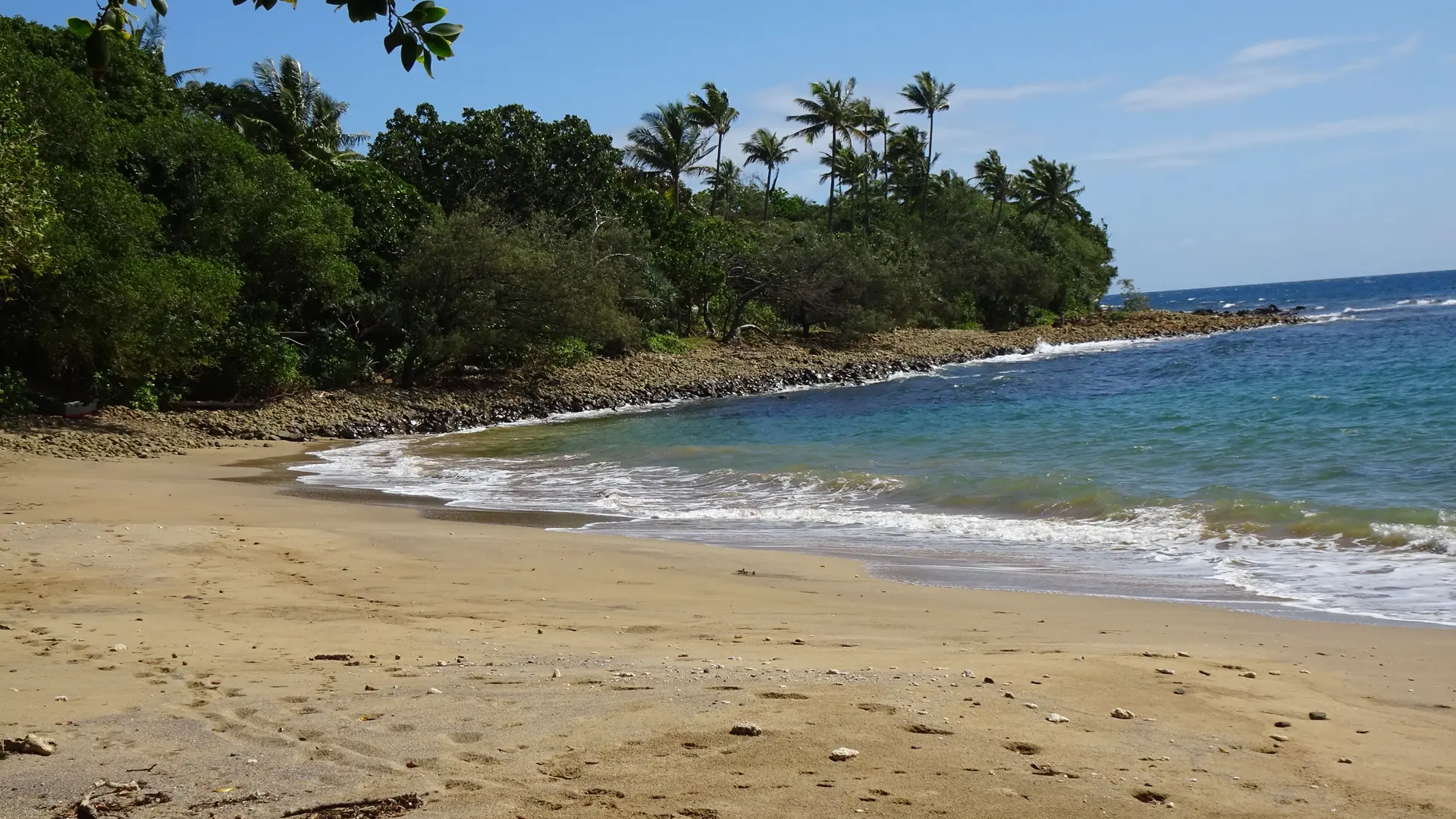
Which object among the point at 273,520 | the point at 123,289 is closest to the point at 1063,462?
the point at 273,520

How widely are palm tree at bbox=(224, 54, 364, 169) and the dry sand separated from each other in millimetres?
30035

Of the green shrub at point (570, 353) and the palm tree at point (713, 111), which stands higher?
the palm tree at point (713, 111)

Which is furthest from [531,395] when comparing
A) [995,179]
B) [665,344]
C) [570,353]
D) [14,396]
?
[995,179]

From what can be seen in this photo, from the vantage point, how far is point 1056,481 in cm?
1488

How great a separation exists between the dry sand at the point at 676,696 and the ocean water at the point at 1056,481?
1962 millimetres

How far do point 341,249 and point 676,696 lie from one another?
28.0m

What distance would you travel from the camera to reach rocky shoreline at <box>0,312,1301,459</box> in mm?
20516

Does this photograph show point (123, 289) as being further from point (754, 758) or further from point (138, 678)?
point (754, 758)

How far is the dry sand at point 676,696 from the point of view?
12.9ft

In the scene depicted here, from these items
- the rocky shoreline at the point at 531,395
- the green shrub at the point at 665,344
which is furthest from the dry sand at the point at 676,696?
the green shrub at the point at 665,344

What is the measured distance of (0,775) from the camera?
12.7ft

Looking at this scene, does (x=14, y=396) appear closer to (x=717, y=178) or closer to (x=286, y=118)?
(x=286, y=118)

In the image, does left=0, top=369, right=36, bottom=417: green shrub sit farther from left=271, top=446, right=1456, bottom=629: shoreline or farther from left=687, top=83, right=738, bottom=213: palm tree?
left=687, top=83, right=738, bottom=213: palm tree

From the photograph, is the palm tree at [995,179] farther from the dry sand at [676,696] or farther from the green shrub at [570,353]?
the dry sand at [676,696]
